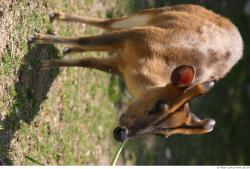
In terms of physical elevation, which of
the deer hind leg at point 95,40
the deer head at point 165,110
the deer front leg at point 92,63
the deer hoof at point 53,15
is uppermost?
the deer hoof at point 53,15

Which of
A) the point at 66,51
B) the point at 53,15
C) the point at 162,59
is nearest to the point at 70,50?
the point at 66,51

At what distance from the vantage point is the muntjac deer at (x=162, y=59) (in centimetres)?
568

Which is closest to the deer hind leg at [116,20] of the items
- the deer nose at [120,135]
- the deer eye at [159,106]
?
the deer eye at [159,106]

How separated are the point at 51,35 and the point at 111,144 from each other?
2728 millimetres

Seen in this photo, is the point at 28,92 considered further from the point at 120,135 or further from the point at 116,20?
the point at 116,20

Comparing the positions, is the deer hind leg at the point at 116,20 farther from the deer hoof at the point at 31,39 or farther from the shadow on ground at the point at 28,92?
the deer hoof at the point at 31,39

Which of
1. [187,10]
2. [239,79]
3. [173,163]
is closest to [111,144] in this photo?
[173,163]

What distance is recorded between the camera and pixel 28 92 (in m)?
6.54

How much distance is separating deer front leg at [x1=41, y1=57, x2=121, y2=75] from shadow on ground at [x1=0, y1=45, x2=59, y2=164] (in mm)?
121

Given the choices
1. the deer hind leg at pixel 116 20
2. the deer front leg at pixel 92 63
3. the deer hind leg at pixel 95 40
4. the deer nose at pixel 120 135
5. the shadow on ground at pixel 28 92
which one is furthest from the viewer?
the deer hind leg at pixel 116 20

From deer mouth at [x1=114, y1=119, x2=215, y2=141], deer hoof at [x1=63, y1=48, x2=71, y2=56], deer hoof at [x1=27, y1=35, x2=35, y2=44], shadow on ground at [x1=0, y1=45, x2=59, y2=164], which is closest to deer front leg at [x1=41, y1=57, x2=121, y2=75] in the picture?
shadow on ground at [x1=0, y1=45, x2=59, y2=164]

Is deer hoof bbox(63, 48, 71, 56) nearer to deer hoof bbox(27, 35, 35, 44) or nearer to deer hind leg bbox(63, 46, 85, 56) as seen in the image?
deer hind leg bbox(63, 46, 85, 56)

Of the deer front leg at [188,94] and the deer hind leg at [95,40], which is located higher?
the deer hind leg at [95,40]

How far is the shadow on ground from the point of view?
19.6ft
